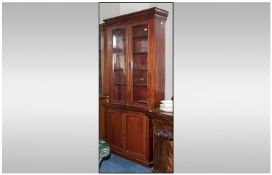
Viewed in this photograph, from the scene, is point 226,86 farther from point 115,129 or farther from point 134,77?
point 115,129

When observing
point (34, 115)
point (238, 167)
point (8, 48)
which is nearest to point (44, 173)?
point (34, 115)

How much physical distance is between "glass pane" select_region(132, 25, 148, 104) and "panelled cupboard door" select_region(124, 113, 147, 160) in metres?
0.20

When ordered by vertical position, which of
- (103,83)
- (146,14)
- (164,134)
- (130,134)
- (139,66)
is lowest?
(130,134)

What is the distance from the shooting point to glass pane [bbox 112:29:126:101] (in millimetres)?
3090

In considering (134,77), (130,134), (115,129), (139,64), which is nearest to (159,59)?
(139,64)

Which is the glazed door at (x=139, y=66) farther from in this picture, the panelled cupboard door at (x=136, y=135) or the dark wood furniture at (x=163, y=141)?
the dark wood furniture at (x=163, y=141)

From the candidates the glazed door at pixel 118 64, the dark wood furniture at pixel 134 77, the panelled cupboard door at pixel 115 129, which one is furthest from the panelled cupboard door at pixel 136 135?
the glazed door at pixel 118 64

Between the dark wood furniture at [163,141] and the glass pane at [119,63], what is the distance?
2.41 feet

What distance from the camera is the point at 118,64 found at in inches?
125

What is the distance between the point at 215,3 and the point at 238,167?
99cm

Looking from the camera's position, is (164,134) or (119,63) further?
(119,63)

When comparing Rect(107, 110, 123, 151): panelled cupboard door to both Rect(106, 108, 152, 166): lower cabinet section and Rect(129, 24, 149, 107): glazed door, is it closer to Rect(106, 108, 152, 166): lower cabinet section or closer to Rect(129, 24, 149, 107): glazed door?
Rect(106, 108, 152, 166): lower cabinet section

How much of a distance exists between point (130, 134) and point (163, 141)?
671mm

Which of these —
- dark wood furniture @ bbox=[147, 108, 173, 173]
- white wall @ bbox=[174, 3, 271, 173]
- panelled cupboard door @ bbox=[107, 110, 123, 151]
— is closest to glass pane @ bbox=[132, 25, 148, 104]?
panelled cupboard door @ bbox=[107, 110, 123, 151]
